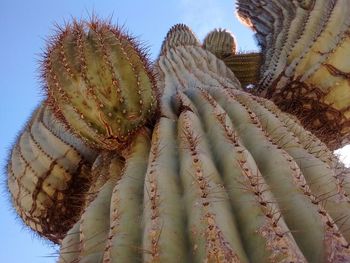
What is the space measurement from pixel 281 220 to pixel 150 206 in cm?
57

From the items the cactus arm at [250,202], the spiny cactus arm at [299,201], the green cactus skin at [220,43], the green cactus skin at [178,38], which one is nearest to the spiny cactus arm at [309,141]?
the spiny cactus arm at [299,201]

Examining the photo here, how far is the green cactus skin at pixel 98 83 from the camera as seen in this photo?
3.12 meters

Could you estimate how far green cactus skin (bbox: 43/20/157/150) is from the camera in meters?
3.12

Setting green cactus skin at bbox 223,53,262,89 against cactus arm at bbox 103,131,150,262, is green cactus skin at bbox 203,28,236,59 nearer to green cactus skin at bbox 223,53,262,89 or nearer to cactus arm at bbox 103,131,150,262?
green cactus skin at bbox 223,53,262,89

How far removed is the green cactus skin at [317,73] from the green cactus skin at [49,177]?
167cm

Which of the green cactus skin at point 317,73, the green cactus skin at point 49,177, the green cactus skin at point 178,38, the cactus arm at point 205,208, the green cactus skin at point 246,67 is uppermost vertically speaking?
the green cactus skin at point 178,38

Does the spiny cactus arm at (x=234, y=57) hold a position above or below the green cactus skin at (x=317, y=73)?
above

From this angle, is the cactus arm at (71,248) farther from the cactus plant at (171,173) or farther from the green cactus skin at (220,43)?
the green cactus skin at (220,43)

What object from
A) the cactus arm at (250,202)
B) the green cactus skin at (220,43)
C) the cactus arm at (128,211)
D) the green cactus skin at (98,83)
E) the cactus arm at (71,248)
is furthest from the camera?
the green cactus skin at (220,43)

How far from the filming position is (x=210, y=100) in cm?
360

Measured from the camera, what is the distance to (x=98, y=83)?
3.11 metres

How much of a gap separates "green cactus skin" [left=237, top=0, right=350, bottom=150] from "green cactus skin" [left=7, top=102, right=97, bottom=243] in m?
1.67

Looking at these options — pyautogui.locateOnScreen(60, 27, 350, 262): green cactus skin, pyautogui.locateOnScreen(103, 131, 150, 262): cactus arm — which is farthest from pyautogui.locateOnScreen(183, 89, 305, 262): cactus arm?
pyautogui.locateOnScreen(103, 131, 150, 262): cactus arm

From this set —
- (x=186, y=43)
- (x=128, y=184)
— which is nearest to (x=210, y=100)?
(x=128, y=184)
